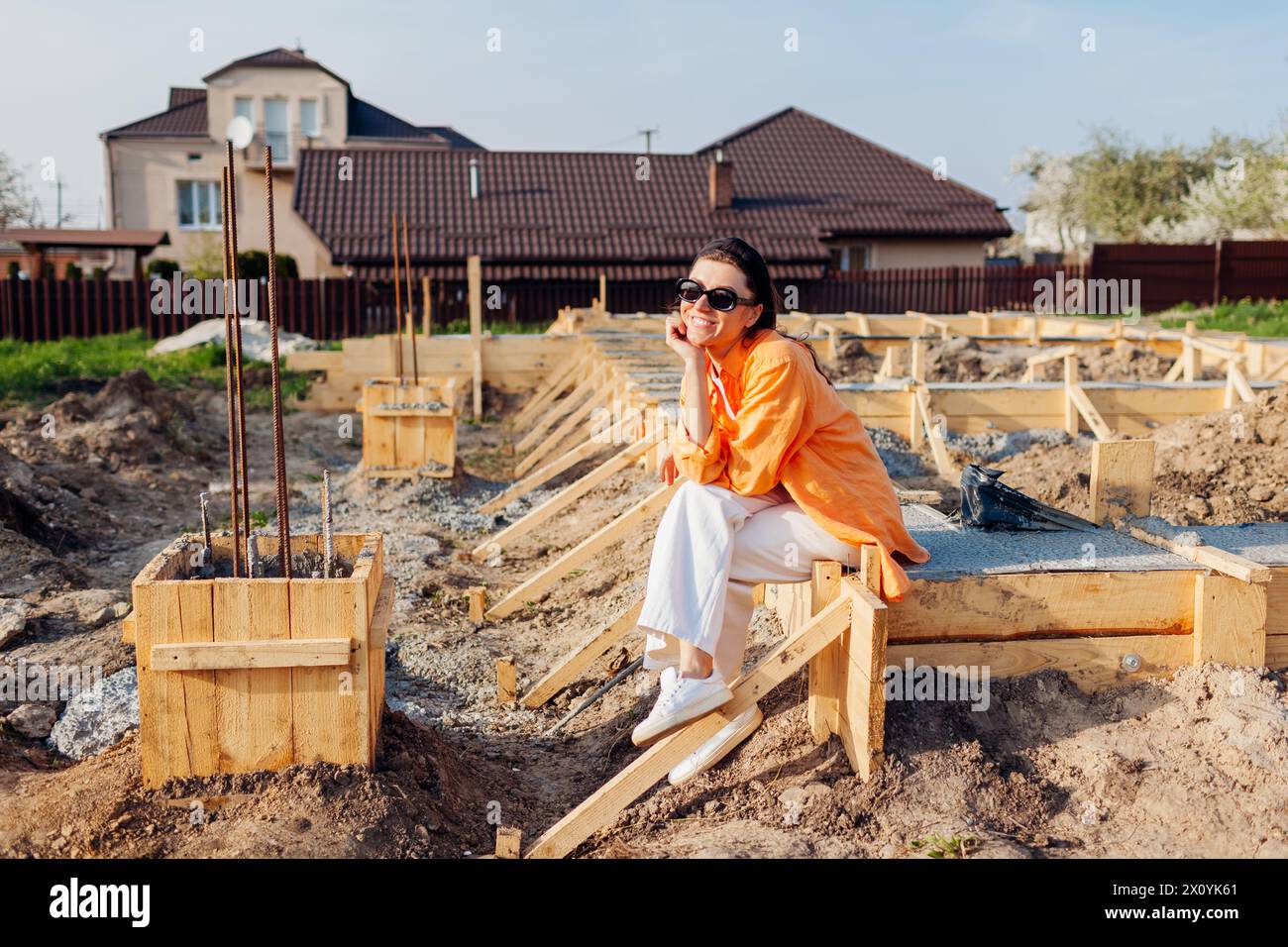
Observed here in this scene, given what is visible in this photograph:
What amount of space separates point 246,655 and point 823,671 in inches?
66.1

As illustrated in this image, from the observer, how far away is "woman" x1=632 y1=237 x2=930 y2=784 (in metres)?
3.54

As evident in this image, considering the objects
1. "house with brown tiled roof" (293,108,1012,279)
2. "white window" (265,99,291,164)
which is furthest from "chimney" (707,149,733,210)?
"white window" (265,99,291,164)

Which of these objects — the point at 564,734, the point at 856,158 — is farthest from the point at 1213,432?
the point at 856,158

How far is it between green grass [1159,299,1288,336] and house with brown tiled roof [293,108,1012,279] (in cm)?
593

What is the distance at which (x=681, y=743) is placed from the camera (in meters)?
3.55

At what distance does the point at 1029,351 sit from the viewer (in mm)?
13719

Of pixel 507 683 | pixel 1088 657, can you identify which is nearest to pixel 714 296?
pixel 1088 657

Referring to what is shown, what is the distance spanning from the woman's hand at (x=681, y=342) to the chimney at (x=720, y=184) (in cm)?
2382

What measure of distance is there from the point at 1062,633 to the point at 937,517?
0.86 meters

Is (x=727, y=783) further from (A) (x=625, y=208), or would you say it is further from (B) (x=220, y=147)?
(B) (x=220, y=147)
